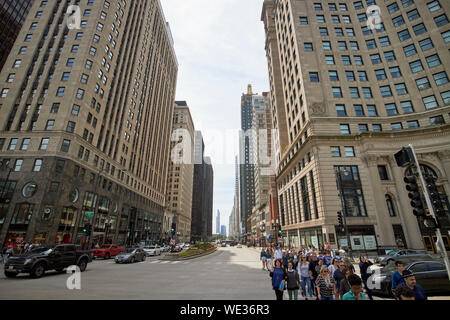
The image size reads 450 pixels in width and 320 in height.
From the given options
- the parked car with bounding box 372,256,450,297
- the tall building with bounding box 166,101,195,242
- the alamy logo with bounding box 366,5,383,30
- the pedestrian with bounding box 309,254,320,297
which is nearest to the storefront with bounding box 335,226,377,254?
the parked car with bounding box 372,256,450,297

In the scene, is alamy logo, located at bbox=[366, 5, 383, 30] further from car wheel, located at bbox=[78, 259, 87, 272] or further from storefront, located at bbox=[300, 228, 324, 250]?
car wheel, located at bbox=[78, 259, 87, 272]

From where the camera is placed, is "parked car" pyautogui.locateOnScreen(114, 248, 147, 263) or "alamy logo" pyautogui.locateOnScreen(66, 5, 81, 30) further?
"alamy logo" pyautogui.locateOnScreen(66, 5, 81, 30)

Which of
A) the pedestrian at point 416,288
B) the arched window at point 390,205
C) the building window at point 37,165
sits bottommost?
the pedestrian at point 416,288

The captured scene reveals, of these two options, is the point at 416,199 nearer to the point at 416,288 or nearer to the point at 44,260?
the point at 416,288

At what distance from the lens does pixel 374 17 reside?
40.5 metres

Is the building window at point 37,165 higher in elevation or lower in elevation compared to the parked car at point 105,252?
higher

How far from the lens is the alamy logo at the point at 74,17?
145ft

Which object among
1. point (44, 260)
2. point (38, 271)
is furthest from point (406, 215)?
point (38, 271)

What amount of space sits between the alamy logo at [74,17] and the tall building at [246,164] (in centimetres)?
12719

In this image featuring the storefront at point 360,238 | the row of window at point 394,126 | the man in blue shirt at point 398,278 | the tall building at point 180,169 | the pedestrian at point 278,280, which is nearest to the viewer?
the man in blue shirt at point 398,278

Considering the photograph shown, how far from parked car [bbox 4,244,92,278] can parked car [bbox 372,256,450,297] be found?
19.4 metres

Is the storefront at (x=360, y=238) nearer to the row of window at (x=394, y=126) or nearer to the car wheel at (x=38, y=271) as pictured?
the row of window at (x=394, y=126)

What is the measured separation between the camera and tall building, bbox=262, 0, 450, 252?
30.1 meters

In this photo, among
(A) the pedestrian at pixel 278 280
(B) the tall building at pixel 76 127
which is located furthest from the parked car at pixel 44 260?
(A) the pedestrian at pixel 278 280
